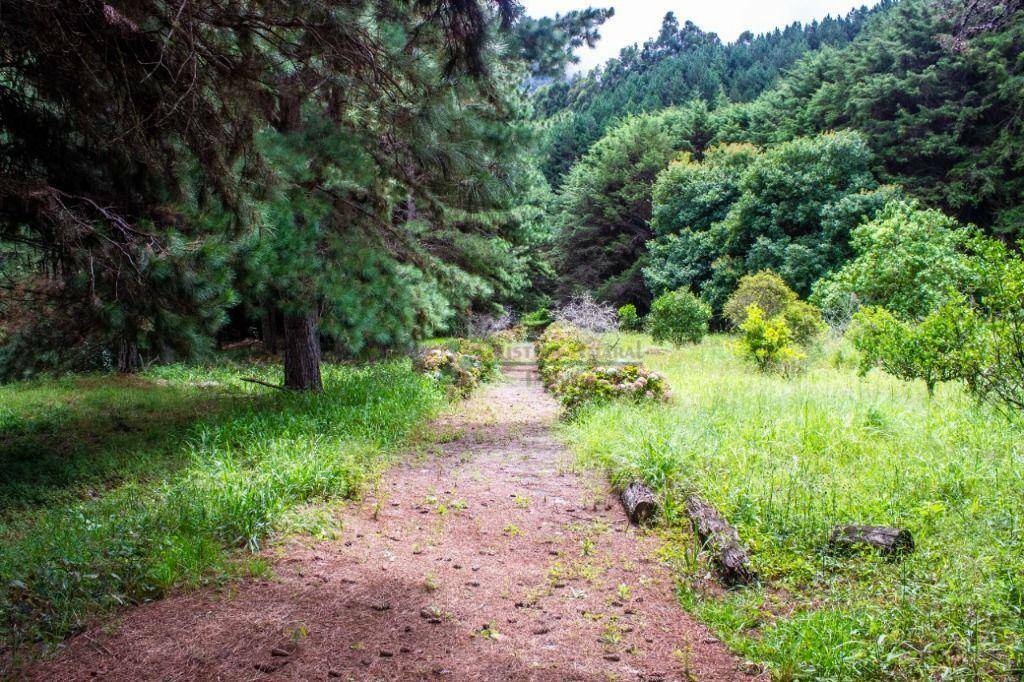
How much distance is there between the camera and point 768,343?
9859 mm

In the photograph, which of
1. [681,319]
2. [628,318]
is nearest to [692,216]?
[628,318]

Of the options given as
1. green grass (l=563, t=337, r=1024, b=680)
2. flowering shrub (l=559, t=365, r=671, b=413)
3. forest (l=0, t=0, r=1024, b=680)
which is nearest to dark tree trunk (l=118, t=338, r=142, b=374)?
forest (l=0, t=0, r=1024, b=680)

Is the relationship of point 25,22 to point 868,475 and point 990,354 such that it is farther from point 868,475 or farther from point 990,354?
point 990,354

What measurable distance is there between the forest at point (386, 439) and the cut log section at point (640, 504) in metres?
0.02

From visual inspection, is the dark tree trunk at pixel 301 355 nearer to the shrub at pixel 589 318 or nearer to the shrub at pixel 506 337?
the shrub at pixel 506 337

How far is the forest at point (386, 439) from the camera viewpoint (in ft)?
8.28

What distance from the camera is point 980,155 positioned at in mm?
18922

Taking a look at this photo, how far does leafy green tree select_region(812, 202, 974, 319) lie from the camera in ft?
36.0

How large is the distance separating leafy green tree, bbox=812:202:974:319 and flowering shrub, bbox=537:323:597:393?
6083mm

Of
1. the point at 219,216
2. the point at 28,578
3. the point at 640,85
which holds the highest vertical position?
the point at 640,85

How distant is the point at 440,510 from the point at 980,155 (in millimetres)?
23024

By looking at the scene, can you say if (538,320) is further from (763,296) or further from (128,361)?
(128,361)

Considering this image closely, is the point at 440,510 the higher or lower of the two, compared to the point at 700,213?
lower

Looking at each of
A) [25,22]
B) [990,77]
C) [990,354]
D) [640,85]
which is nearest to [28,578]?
[25,22]
